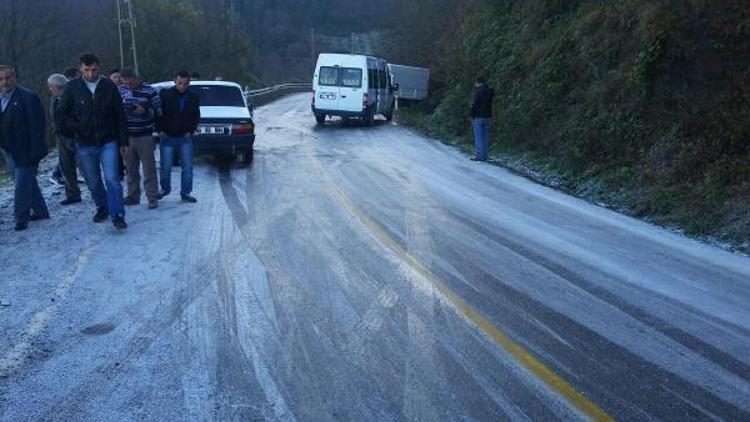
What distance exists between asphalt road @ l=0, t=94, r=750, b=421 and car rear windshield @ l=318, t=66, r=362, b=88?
54.3ft

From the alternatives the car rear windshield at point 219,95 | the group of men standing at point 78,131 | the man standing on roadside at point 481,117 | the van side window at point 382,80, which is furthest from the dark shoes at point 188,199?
the van side window at point 382,80

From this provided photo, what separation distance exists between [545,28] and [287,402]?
61.3 feet

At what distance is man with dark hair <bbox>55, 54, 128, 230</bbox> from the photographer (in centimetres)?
873

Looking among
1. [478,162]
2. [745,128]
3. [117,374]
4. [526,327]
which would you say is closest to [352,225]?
[526,327]

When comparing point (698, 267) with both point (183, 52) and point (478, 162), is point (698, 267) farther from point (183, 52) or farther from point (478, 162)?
point (183, 52)

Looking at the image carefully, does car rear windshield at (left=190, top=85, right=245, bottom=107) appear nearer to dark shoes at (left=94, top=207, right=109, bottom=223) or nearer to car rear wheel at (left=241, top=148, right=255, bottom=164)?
car rear wheel at (left=241, top=148, right=255, bottom=164)

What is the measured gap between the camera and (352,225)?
31.2 feet

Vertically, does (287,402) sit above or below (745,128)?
below

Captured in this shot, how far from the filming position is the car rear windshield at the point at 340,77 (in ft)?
88.3

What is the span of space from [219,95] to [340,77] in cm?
1148

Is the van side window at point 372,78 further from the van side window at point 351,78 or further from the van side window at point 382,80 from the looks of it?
the van side window at point 382,80

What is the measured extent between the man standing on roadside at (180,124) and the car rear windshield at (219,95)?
15.6ft

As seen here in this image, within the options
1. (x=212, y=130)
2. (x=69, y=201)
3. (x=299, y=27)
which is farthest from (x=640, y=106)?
(x=299, y=27)

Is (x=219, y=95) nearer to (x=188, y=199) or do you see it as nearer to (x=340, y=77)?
(x=188, y=199)
